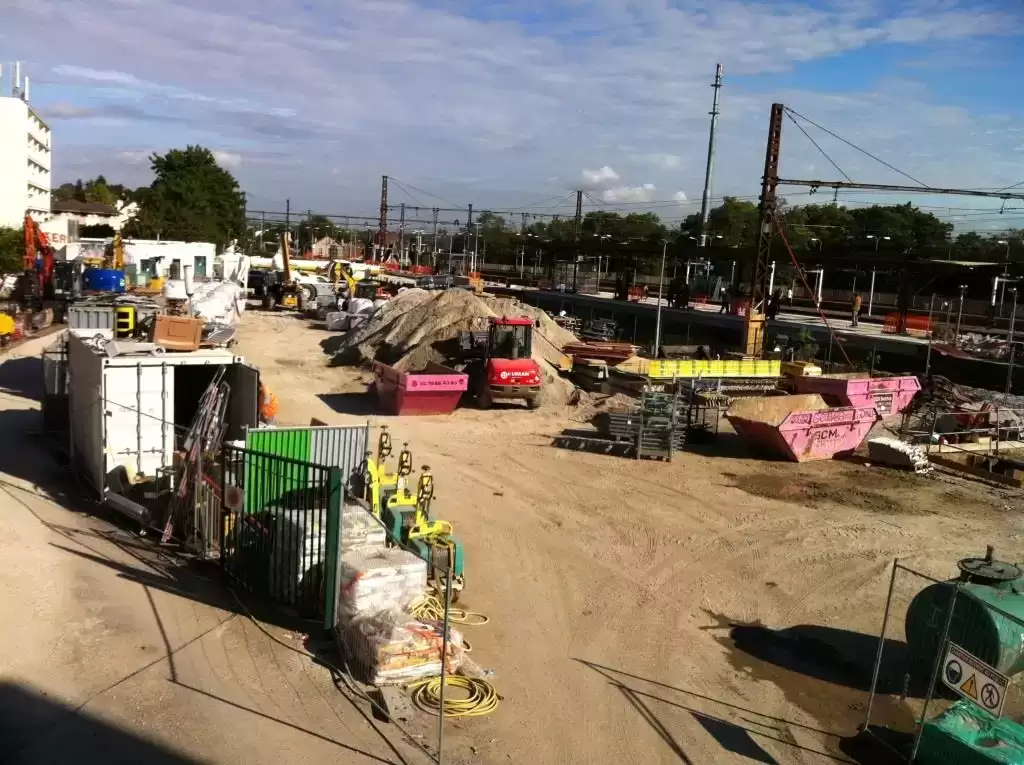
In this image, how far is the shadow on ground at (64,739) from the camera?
19.9ft

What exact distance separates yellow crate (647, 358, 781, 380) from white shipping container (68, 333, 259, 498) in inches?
552

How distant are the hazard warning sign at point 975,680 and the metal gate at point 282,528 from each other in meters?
4.96

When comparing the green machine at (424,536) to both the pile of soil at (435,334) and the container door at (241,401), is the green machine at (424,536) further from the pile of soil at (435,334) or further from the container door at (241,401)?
the pile of soil at (435,334)

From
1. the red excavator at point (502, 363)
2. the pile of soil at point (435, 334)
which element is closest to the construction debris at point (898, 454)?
the pile of soil at point (435, 334)

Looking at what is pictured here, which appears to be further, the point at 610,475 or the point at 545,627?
the point at 610,475

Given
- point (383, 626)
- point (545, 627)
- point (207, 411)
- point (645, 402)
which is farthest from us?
point (645, 402)

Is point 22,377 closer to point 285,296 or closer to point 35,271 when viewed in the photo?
point 35,271

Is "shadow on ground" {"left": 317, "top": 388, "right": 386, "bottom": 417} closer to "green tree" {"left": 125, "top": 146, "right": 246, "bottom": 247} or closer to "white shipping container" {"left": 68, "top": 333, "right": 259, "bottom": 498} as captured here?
"white shipping container" {"left": 68, "top": 333, "right": 259, "bottom": 498}

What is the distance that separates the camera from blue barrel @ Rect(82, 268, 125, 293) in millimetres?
35344

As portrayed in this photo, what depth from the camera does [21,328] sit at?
2922 cm

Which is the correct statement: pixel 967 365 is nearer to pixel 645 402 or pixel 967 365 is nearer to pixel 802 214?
pixel 645 402

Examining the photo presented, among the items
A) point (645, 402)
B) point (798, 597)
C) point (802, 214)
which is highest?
point (802, 214)

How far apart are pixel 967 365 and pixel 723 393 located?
12314 millimetres

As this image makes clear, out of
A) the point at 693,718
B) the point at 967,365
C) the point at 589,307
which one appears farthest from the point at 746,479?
the point at 589,307
